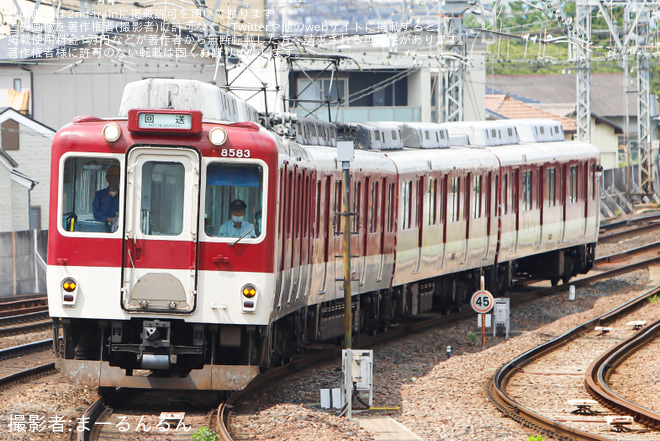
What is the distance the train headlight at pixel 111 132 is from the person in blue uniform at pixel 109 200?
0.87 feet

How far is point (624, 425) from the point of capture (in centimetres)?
1127

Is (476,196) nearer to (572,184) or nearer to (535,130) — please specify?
(572,184)

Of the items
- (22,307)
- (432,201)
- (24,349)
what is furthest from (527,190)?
(24,349)

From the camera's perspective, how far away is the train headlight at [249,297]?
10891mm

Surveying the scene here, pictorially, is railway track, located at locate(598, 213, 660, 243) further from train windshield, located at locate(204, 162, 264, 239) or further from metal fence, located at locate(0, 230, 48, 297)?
train windshield, located at locate(204, 162, 264, 239)

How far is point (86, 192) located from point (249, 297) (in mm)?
1777

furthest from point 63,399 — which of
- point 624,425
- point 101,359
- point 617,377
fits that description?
point 617,377

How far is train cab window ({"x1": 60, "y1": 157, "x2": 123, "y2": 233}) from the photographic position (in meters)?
10.9

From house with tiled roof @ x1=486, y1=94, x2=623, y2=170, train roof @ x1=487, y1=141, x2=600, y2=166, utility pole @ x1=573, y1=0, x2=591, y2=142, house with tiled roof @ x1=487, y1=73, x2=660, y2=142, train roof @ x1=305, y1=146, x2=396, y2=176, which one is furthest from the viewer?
house with tiled roof @ x1=487, y1=73, x2=660, y2=142

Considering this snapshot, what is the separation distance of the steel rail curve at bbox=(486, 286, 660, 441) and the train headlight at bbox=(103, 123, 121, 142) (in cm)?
470

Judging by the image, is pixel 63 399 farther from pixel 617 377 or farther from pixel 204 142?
pixel 617 377

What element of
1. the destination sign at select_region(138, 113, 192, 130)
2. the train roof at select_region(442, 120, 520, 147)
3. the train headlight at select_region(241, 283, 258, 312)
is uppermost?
the train roof at select_region(442, 120, 520, 147)

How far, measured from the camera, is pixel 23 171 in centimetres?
3428

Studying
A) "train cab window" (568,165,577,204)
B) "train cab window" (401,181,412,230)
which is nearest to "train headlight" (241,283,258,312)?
"train cab window" (401,181,412,230)
